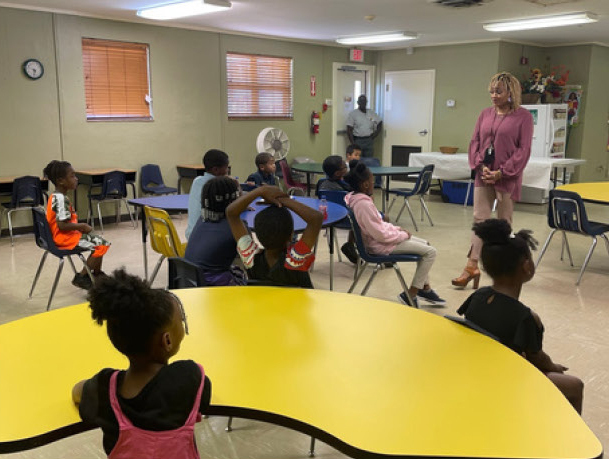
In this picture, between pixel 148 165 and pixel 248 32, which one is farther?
pixel 248 32

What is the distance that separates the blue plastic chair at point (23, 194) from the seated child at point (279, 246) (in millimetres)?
4583

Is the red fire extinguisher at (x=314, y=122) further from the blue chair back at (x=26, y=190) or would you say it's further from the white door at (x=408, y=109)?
the blue chair back at (x=26, y=190)

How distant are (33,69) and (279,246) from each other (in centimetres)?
566

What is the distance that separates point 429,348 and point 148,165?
22.3 feet

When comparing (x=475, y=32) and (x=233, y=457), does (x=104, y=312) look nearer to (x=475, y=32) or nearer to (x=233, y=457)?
(x=233, y=457)

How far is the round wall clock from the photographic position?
22.1 feet

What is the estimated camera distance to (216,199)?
2908 mm

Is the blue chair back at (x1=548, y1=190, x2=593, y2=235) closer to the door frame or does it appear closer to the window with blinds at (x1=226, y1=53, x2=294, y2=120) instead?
the window with blinds at (x1=226, y1=53, x2=294, y2=120)

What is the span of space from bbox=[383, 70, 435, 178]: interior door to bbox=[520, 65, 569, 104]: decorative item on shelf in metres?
1.62

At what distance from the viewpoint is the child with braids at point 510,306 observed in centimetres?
194

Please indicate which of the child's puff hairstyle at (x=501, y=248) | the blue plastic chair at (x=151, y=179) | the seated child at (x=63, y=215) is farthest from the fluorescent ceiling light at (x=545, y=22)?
the seated child at (x=63, y=215)

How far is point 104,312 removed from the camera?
132 centimetres

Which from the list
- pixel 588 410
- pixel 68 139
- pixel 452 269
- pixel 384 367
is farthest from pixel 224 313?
pixel 68 139

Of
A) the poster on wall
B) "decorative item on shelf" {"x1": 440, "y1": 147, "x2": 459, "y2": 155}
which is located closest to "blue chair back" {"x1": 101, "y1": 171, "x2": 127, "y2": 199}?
"decorative item on shelf" {"x1": 440, "y1": 147, "x2": 459, "y2": 155}
